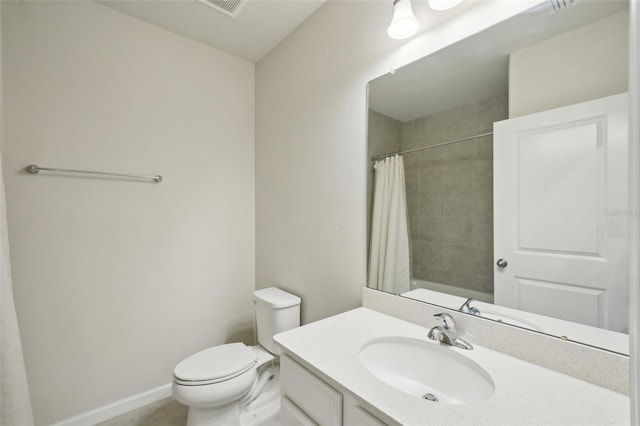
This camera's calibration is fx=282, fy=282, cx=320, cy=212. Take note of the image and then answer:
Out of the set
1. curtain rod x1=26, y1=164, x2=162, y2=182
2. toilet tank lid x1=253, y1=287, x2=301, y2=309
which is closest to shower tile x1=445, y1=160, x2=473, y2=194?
toilet tank lid x1=253, y1=287, x2=301, y2=309

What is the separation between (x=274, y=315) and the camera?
167cm

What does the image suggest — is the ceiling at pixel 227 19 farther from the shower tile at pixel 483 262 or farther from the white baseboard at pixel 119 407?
the white baseboard at pixel 119 407

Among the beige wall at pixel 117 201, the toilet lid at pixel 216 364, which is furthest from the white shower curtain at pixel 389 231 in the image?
the beige wall at pixel 117 201

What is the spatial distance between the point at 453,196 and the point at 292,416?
99 centimetres

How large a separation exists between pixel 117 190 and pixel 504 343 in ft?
6.74

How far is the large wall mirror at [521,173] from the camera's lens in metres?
0.77

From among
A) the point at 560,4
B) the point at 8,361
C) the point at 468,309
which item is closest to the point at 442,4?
the point at 560,4

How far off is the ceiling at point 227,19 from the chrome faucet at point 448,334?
5.75ft

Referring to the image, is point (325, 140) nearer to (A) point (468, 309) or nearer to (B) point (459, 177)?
(B) point (459, 177)

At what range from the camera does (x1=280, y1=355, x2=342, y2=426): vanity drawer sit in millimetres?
806

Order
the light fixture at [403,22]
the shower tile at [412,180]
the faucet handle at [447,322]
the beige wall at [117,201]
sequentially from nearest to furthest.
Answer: the faucet handle at [447,322] → the light fixture at [403,22] → the shower tile at [412,180] → the beige wall at [117,201]

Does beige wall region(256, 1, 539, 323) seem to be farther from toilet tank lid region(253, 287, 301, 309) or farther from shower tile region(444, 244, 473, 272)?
shower tile region(444, 244, 473, 272)

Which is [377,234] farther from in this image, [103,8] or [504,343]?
[103,8]

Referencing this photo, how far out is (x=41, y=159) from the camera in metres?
1.49
